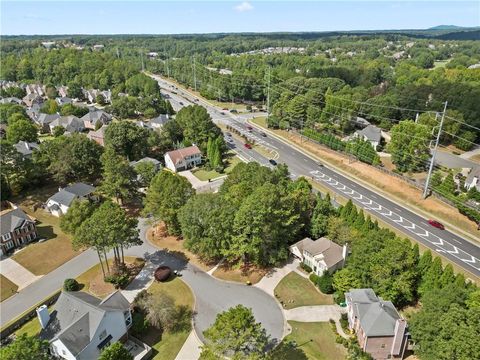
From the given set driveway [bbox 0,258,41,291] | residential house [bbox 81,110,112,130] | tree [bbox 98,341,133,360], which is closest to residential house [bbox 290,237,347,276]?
tree [bbox 98,341,133,360]

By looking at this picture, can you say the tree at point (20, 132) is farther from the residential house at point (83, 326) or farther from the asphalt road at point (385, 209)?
the residential house at point (83, 326)

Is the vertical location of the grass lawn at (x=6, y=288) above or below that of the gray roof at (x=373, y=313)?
below

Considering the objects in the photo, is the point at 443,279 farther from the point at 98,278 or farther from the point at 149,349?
the point at 98,278

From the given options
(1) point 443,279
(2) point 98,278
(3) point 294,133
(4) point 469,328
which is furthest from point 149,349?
(3) point 294,133

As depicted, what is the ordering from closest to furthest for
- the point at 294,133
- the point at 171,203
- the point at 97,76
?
1. the point at 171,203
2. the point at 294,133
3. the point at 97,76

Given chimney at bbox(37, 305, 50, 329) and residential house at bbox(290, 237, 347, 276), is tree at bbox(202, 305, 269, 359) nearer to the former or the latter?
residential house at bbox(290, 237, 347, 276)

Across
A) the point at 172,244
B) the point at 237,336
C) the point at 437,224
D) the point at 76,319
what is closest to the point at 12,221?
the point at 172,244

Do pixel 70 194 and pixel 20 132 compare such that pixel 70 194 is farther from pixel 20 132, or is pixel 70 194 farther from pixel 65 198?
pixel 20 132

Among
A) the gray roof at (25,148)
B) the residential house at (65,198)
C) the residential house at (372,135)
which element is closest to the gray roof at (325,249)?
the residential house at (65,198)
